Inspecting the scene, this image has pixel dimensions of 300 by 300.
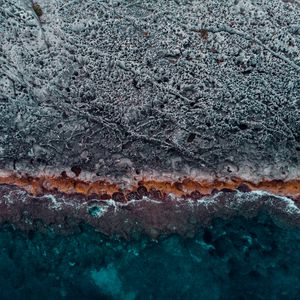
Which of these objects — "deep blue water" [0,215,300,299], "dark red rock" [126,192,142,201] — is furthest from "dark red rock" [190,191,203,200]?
"dark red rock" [126,192,142,201]

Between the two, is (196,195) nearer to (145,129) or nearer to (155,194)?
(155,194)

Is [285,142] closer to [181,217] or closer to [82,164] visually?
[181,217]

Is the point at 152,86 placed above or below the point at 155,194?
above

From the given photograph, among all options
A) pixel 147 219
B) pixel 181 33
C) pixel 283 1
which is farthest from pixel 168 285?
pixel 283 1

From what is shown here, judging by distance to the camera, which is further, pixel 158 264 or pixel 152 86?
pixel 152 86

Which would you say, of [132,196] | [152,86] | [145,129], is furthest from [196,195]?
[152,86]

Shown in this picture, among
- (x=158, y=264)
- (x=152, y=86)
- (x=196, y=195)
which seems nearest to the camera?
A: (x=158, y=264)

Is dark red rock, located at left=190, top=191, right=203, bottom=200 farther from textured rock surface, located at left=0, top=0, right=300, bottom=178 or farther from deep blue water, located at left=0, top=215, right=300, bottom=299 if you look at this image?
deep blue water, located at left=0, top=215, right=300, bottom=299

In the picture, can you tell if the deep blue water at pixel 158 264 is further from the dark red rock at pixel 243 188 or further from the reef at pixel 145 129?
the dark red rock at pixel 243 188
